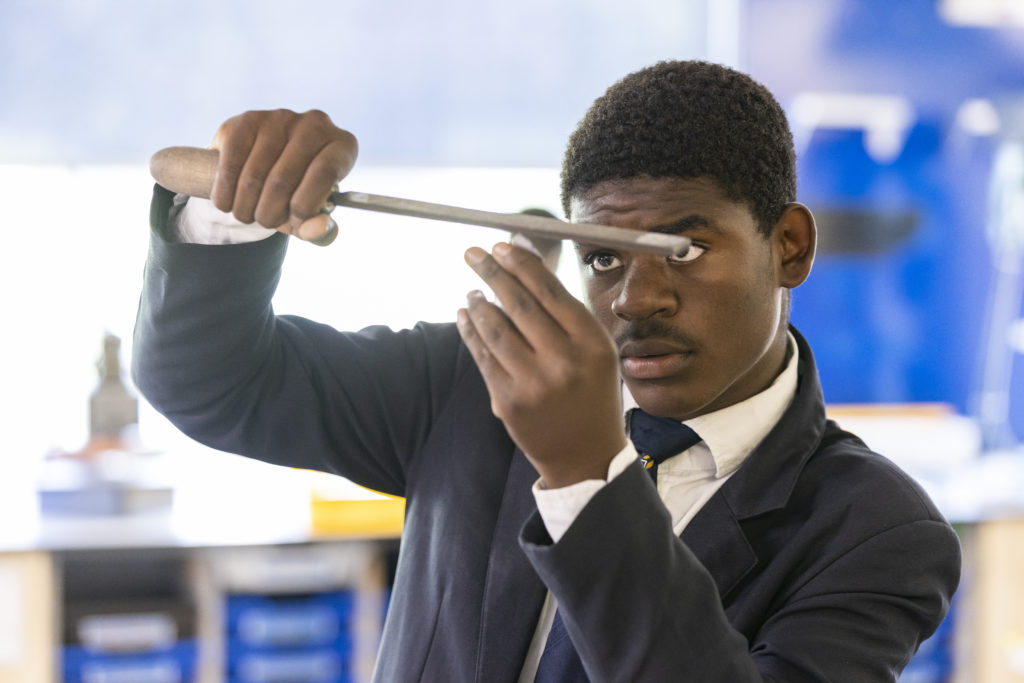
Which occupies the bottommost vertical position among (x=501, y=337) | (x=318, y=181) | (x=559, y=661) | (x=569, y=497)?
(x=559, y=661)

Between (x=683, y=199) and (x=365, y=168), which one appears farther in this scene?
(x=365, y=168)

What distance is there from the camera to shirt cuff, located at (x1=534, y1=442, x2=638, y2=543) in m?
0.66

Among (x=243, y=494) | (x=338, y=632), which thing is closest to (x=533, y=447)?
(x=338, y=632)

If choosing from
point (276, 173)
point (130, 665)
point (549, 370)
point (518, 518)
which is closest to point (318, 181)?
point (276, 173)

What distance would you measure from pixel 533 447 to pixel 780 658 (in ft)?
0.94

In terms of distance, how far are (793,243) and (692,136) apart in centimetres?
17

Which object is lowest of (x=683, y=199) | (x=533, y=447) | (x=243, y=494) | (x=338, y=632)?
(x=338, y=632)

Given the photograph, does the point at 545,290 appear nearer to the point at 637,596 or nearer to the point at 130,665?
the point at 637,596

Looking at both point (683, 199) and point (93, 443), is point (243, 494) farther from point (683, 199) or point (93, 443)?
point (683, 199)

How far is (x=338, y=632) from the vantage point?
2.35 metres

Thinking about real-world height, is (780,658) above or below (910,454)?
above

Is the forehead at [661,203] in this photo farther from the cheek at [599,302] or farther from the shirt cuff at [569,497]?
the shirt cuff at [569,497]

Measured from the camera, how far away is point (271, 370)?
100 cm

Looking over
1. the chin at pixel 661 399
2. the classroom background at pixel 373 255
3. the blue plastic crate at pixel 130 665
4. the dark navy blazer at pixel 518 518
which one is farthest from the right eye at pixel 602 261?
the blue plastic crate at pixel 130 665
